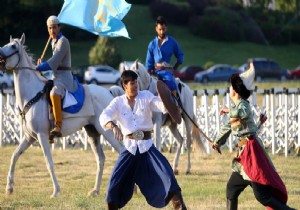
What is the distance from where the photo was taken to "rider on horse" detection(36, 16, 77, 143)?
14.0 m

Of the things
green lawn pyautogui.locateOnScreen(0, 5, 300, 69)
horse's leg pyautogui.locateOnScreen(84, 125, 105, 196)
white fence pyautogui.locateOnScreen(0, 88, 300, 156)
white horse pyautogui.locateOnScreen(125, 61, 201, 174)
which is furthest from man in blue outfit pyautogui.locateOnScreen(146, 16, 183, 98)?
green lawn pyautogui.locateOnScreen(0, 5, 300, 69)

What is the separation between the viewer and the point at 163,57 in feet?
54.1

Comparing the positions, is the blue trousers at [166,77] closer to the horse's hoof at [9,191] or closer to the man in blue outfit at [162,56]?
the man in blue outfit at [162,56]

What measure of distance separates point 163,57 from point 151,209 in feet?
16.5

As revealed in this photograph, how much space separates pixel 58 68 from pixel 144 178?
4.44 meters

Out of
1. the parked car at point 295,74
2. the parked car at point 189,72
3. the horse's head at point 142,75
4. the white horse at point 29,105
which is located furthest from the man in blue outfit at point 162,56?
the parked car at point 295,74

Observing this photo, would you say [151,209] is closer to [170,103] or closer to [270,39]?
[170,103]

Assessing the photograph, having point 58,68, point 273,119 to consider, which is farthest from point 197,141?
point 58,68

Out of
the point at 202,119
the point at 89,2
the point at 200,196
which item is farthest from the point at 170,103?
the point at 202,119

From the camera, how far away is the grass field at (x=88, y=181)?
12.5 metres

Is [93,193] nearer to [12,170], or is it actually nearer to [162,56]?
[12,170]

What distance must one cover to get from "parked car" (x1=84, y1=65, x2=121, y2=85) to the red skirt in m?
45.5

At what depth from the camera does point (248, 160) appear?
10211 millimetres

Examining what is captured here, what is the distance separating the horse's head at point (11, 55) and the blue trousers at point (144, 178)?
4167 millimetres
